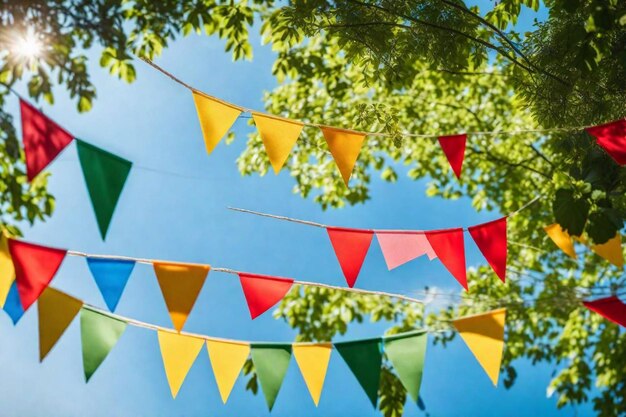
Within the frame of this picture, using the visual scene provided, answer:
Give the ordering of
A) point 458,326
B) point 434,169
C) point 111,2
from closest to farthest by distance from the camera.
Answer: point 458,326 → point 111,2 → point 434,169

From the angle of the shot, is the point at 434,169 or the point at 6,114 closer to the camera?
the point at 6,114

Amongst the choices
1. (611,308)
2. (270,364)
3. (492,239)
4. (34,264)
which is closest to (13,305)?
(34,264)

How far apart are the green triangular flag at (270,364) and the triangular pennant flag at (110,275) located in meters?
0.60

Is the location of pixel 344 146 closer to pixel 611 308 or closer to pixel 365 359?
pixel 365 359

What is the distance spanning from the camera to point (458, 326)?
2.84 m

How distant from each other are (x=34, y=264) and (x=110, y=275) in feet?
0.87

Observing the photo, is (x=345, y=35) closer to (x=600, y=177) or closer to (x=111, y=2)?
(x=600, y=177)

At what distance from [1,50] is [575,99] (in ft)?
11.7

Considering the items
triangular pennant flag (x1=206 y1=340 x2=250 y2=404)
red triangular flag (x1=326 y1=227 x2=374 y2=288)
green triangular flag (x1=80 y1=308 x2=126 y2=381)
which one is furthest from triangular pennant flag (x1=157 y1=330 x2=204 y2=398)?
red triangular flag (x1=326 y1=227 x2=374 y2=288)

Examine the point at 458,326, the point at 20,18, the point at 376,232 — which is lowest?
the point at 458,326

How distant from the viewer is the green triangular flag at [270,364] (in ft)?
9.35

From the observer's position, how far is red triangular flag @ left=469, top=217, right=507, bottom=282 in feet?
10.5

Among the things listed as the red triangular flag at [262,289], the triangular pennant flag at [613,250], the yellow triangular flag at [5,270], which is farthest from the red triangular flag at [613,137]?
the yellow triangular flag at [5,270]

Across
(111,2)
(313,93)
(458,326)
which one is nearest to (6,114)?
(111,2)
